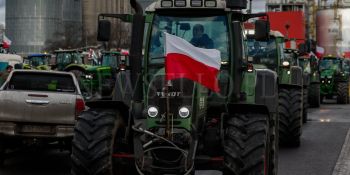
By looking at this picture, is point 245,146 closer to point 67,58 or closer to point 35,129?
point 35,129

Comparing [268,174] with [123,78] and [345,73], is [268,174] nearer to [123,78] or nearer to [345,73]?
[123,78]

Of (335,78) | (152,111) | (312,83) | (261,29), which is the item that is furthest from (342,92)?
(152,111)

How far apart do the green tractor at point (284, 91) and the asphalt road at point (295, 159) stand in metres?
0.34

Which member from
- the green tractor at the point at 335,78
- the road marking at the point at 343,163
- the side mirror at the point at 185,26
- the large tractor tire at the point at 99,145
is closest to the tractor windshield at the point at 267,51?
Answer: the road marking at the point at 343,163

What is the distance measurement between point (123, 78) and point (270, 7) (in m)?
67.7

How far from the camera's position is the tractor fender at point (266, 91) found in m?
10.0

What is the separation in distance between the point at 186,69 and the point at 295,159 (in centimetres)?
552

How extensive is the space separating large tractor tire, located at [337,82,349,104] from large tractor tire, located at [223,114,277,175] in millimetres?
24204

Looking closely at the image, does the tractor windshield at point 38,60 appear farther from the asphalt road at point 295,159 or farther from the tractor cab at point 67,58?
the asphalt road at point 295,159

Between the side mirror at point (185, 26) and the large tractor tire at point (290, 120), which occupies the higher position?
the side mirror at point (185, 26)

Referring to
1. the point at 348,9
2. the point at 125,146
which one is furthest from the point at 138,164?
the point at 348,9

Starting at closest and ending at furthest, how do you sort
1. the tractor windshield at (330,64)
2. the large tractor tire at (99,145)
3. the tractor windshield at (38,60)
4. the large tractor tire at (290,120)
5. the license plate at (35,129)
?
the large tractor tire at (99,145) → the license plate at (35,129) → the large tractor tire at (290,120) → the tractor windshield at (330,64) → the tractor windshield at (38,60)

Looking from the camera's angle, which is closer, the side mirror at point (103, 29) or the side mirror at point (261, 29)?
the side mirror at point (103, 29)

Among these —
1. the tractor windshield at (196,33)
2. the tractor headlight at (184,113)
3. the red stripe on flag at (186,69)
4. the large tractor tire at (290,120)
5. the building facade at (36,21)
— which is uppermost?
the building facade at (36,21)
